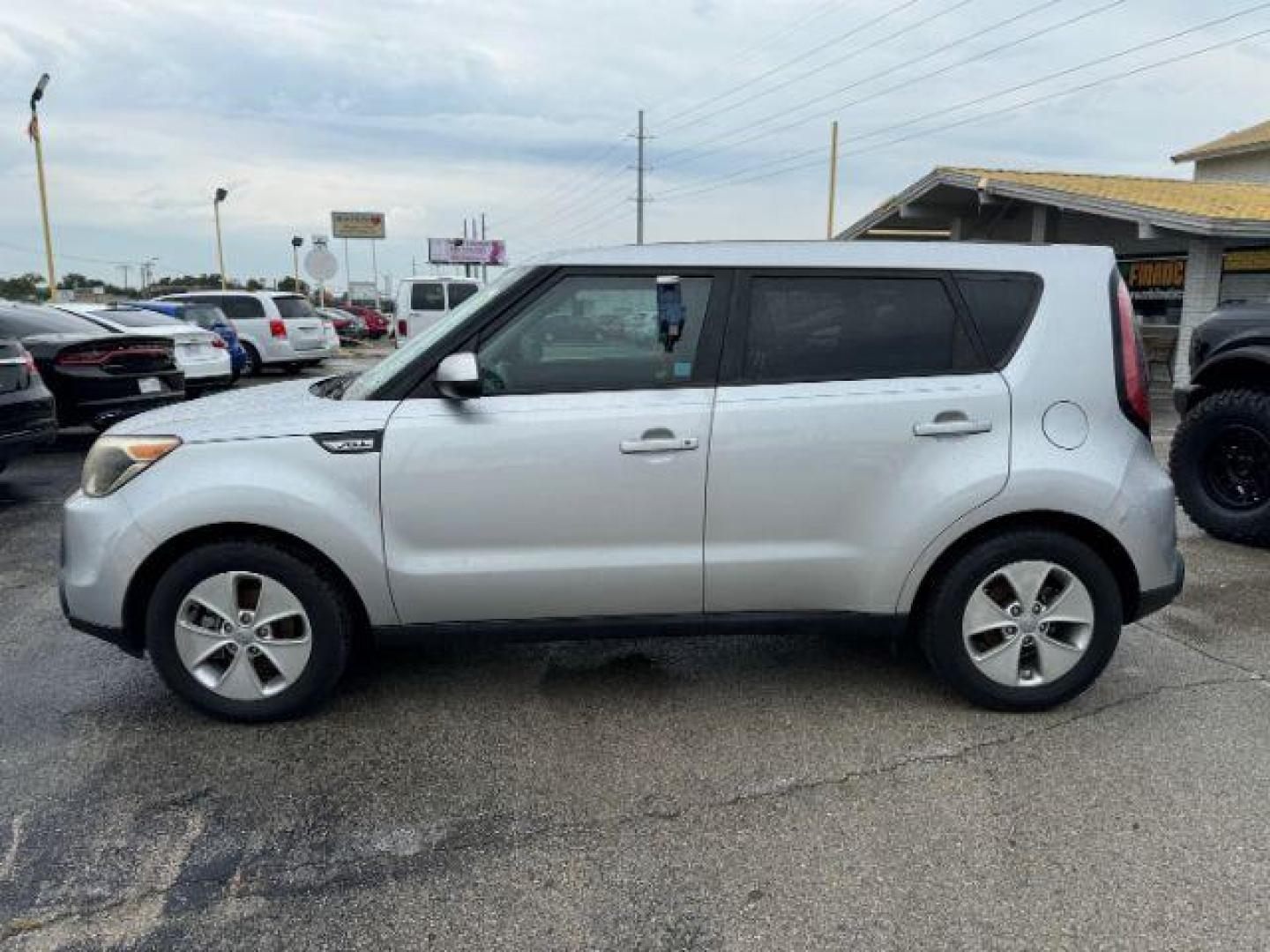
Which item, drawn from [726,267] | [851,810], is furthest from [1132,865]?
[726,267]

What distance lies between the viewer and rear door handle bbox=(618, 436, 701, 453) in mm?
3311

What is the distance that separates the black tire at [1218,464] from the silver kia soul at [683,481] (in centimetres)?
294

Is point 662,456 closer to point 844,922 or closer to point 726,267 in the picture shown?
point 726,267

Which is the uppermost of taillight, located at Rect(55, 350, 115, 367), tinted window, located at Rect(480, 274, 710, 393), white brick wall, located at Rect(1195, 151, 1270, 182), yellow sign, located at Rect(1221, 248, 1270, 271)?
white brick wall, located at Rect(1195, 151, 1270, 182)

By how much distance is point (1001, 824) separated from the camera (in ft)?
9.43

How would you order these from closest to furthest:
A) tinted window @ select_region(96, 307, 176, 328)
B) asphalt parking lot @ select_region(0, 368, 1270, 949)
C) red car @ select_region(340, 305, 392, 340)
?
asphalt parking lot @ select_region(0, 368, 1270, 949) → tinted window @ select_region(96, 307, 176, 328) → red car @ select_region(340, 305, 392, 340)

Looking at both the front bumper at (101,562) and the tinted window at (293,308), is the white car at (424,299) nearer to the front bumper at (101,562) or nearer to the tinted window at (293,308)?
the tinted window at (293,308)

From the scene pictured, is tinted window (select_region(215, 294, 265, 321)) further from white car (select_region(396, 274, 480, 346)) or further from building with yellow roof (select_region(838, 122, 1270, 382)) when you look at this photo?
building with yellow roof (select_region(838, 122, 1270, 382))

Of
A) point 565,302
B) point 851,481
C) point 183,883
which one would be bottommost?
point 183,883

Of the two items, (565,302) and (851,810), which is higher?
(565,302)

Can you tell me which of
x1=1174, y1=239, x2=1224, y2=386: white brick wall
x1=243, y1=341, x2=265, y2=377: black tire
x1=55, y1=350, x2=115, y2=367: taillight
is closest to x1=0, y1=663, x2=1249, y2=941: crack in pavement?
x1=55, y1=350, x2=115, y2=367: taillight

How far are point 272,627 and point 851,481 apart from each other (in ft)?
6.94

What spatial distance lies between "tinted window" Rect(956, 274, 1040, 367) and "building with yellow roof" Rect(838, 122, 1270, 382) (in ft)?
22.9

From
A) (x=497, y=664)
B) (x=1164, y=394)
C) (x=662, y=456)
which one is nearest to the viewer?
(x=662, y=456)
